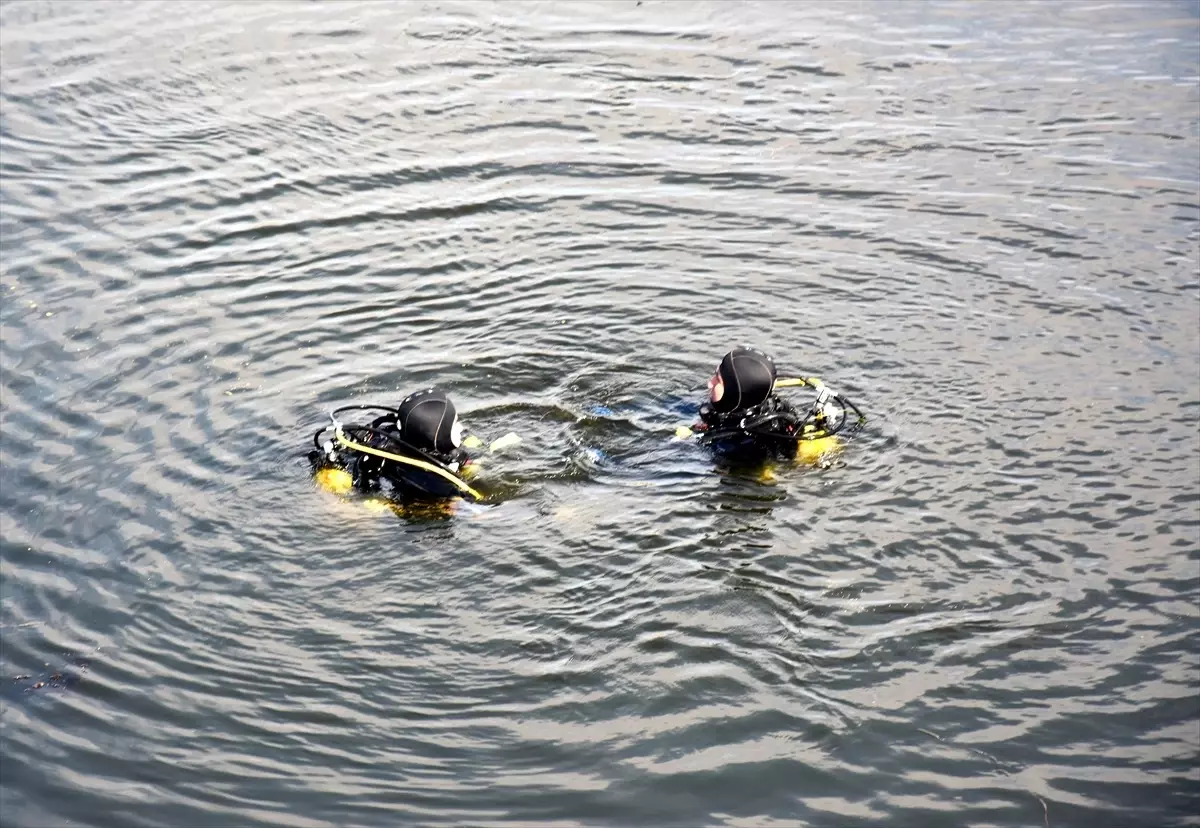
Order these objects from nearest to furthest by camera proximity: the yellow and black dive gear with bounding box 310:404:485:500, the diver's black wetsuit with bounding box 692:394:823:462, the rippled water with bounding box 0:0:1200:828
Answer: the rippled water with bounding box 0:0:1200:828 → the yellow and black dive gear with bounding box 310:404:485:500 → the diver's black wetsuit with bounding box 692:394:823:462

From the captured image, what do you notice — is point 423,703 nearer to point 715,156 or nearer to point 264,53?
point 715,156

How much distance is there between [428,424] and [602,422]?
1760 mm

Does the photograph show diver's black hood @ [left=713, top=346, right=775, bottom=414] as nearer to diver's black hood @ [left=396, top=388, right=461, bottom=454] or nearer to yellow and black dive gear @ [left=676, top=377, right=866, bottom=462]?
yellow and black dive gear @ [left=676, top=377, right=866, bottom=462]

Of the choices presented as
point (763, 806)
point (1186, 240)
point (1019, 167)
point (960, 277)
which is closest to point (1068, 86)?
point (1019, 167)

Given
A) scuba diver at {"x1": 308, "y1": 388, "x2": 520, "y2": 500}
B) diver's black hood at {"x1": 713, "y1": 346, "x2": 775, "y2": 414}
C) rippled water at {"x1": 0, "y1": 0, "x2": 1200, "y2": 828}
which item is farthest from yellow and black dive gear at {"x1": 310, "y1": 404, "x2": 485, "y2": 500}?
diver's black hood at {"x1": 713, "y1": 346, "x2": 775, "y2": 414}

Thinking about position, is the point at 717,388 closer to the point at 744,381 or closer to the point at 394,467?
the point at 744,381

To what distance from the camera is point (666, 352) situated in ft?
36.6

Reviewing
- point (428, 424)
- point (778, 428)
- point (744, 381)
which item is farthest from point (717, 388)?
point (428, 424)

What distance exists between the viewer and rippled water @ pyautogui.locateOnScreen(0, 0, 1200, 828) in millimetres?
7301

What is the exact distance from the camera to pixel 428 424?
8945 mm

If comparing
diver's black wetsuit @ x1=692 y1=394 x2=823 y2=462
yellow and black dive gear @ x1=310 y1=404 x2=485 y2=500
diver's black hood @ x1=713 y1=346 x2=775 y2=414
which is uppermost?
diver's black hood @ x1=713 y1=346 x2=775 y2=414

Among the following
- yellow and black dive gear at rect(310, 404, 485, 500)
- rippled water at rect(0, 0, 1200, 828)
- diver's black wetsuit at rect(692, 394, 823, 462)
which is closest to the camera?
rippled water at rect(0, 0, 1200, 828)

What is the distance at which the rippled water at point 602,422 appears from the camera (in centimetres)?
730

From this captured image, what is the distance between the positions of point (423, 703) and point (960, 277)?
7342 mm
